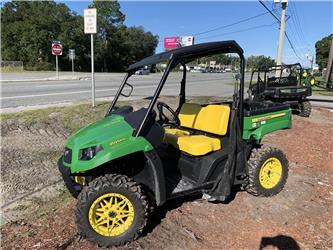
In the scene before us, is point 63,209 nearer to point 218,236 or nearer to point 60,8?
point 218,236

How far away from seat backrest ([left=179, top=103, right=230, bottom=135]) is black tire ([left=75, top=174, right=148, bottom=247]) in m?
1.41

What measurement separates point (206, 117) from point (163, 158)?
2.60 feet

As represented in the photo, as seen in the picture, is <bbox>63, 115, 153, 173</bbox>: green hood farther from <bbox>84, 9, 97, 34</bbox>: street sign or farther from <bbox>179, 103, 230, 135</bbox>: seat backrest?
<bbox>84, 9, 97, 34</bbox>: street sign

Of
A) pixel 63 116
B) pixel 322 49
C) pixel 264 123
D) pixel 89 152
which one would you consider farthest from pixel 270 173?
pixel 322 49

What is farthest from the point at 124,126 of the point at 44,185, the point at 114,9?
the point at 114,9

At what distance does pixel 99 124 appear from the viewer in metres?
3.60

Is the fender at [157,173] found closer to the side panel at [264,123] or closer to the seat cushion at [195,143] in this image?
the seat cushion at [195,143]

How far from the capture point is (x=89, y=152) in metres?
3.14

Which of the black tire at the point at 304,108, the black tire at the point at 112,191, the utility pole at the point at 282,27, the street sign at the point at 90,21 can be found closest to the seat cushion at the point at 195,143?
the black tire at the point at 112,191

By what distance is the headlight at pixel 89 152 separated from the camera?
122 inches

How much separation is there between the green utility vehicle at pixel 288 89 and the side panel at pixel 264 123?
615 cm

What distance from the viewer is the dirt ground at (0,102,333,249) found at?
3.38m

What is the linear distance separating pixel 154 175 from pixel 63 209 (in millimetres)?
1347

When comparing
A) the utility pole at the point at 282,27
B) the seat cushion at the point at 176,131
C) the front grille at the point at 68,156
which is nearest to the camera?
the front grille at the point at 68,156
